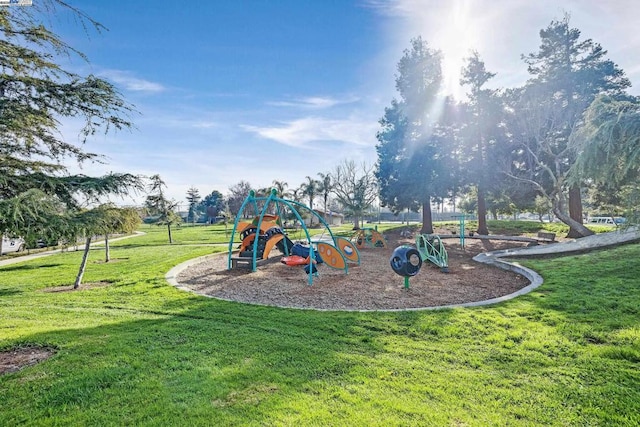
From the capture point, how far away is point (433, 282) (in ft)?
31.7

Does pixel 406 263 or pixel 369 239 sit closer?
pixel 406 263

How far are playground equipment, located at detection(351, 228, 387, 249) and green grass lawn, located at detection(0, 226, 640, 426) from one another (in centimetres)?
1230

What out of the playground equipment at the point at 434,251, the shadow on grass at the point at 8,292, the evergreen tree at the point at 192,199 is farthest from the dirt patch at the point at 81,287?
the evergreen tree at the point at 192,199

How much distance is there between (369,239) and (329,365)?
16.9 meters

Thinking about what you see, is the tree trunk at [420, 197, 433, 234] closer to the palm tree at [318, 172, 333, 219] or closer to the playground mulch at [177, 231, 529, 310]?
the playground mulch at [177, 231, 529, 310]

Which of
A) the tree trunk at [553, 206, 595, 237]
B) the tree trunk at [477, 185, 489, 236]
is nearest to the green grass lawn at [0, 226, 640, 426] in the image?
the tree trunk at [553, 206, 595, 237]

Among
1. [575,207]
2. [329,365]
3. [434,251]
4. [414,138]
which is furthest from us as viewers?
[414,138]

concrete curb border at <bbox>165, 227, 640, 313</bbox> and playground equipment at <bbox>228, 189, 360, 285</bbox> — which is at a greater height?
playground equipment at <bbox>228, 189, 360, 285</bbox>

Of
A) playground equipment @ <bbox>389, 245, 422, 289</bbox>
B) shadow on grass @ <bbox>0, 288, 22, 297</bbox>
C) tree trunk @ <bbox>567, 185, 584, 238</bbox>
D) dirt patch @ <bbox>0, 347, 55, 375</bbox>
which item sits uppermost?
tree trunk @ <bbox>567, 185, 584, 238</bbox>

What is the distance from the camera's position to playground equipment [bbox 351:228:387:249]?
19.3 metres

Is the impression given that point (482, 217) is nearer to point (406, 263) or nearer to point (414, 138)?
point (414, 138)

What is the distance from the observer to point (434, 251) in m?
11.8

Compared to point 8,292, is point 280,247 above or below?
above

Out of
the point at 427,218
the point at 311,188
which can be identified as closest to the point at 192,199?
the point at 311,188
